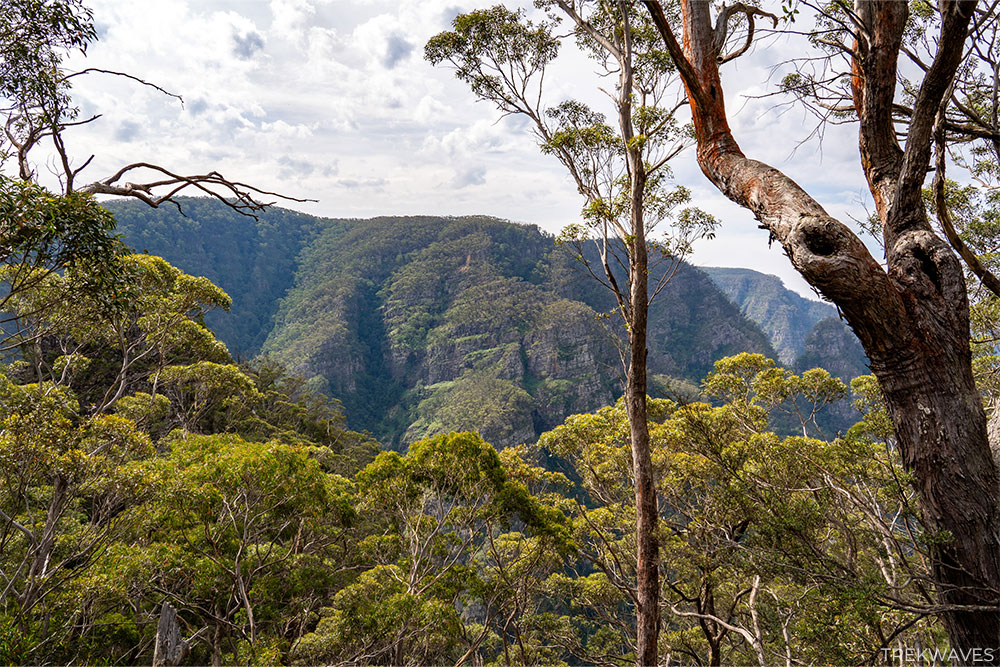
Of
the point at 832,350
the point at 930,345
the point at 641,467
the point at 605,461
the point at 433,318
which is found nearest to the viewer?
the point at 930,345

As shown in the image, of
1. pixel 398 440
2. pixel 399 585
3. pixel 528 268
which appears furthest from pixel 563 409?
pixel 399 585

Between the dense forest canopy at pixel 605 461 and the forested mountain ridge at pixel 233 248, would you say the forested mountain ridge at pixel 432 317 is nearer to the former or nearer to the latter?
the forested mountain ridge at pixel 233 248

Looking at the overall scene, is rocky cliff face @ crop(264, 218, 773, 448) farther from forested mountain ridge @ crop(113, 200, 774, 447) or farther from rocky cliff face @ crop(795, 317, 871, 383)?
rocky cliff face @ crop(795, 317, 871, 383)

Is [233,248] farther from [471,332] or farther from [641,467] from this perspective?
[641,467]

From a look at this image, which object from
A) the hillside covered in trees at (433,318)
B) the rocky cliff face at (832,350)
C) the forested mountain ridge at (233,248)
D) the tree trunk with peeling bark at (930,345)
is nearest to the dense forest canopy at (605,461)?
the tree trunk with peeling bark at (930,345)

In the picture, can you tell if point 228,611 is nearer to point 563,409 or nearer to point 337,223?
point 563,409

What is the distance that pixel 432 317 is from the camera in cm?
10419

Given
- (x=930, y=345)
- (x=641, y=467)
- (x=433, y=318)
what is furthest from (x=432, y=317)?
(x=930, y=345)

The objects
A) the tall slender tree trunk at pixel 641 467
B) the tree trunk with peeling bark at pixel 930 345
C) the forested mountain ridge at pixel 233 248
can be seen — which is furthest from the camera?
the forested mountain ridge at pixel 233 248

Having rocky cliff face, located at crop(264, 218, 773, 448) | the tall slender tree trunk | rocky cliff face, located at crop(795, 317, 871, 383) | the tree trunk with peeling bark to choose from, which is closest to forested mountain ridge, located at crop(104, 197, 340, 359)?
rocky cliff face, located at crop(264, 218, 773, 448)

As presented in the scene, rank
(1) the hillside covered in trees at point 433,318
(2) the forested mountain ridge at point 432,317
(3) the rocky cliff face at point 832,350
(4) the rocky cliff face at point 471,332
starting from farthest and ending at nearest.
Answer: (3) the rocky cliff face at point 832,350
(2) the forested mountain ridge at point 432,317
(1) the hillside covered in trees at point 433,318
(4) the rocky cliff face at point 471,332

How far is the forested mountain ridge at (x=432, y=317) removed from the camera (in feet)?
278

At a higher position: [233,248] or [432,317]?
[233,248]

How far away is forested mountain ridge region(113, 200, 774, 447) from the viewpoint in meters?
84.8
